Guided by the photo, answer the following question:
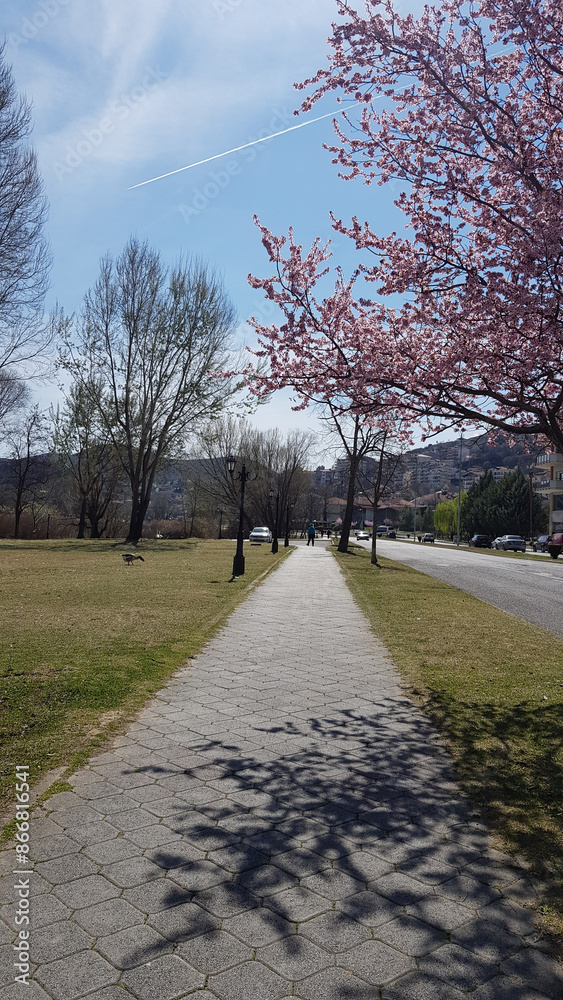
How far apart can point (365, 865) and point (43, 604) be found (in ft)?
32.1

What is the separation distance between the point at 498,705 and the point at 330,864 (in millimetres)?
3632

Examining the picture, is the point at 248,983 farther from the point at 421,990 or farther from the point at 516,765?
the point at 516,765

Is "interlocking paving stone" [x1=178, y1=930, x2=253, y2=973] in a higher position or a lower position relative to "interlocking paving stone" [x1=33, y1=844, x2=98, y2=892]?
higher

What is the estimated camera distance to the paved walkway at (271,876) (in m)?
2.47

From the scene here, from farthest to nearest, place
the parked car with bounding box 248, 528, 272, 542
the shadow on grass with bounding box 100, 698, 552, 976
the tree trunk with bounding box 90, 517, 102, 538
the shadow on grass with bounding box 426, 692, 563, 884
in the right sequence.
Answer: the parked car with bounding box 248, 528, 272, 542 < the tree trunk with bounding box 90, 517, 102, 538 < the shadow on grass with bounding box 426, 692, 563, 884 < the shadow on grass with bounding box 100, 698, 552, 976

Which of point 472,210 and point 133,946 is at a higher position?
point 472,210

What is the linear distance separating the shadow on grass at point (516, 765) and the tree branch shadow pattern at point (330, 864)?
0.55 ft

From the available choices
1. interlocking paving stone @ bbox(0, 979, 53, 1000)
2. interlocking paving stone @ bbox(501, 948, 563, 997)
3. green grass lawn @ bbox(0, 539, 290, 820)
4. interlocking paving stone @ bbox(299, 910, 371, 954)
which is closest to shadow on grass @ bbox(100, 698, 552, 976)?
interlocking paving stone @ bbox(299, 910, 371, 954)

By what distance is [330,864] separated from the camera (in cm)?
328

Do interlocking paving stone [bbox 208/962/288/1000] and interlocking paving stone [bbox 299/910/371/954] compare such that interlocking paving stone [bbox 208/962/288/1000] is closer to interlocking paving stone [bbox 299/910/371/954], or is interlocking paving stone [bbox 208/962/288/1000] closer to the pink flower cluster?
interlocking paving stone [bbox 299/910/371/954]

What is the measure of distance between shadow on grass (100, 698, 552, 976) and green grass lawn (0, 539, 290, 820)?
853mm

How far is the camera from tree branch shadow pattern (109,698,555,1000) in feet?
8.73

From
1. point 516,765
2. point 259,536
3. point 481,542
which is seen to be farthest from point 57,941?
point 481,542

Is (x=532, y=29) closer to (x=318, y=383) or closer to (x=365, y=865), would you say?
(x=318, y=383)
